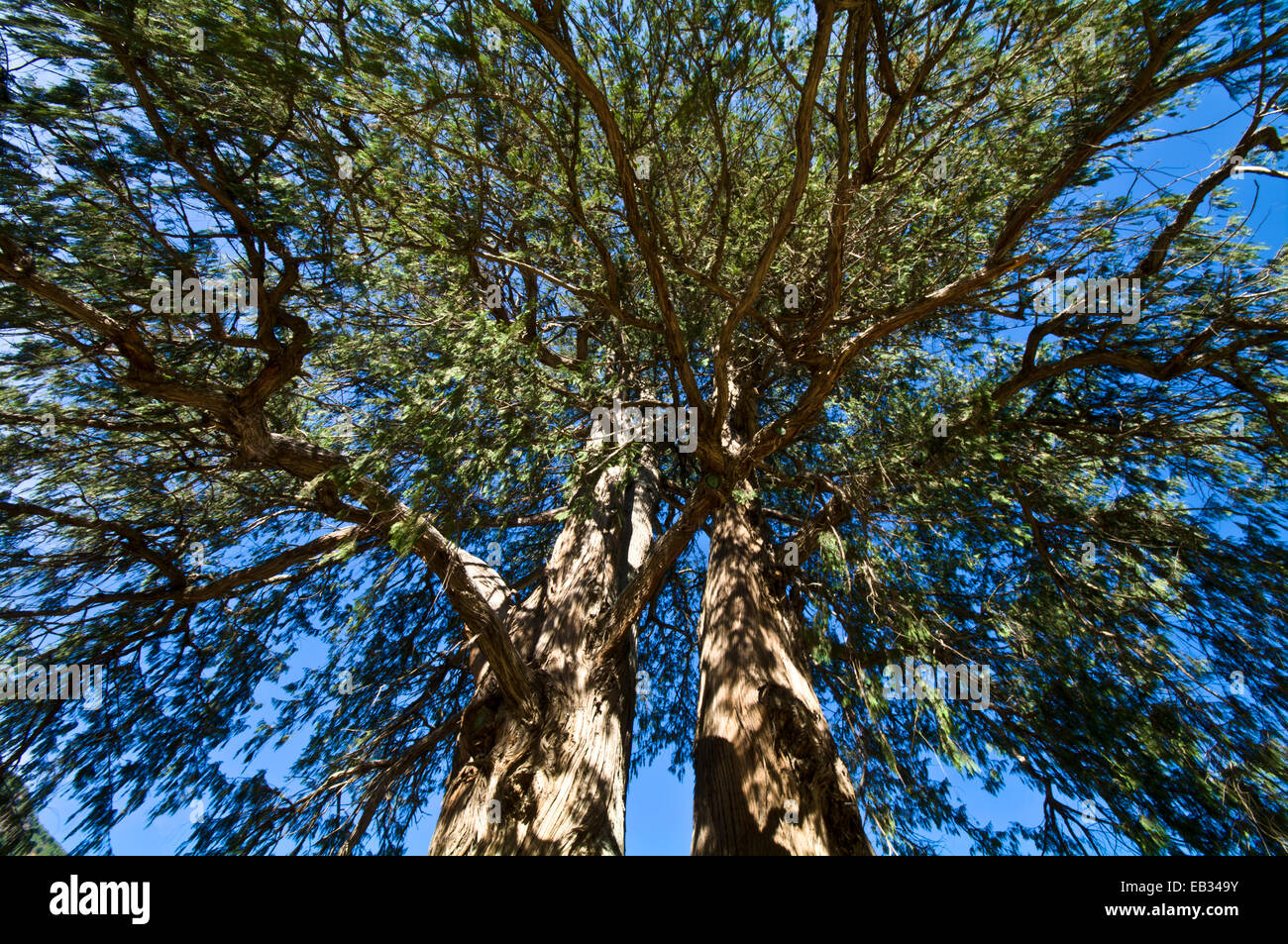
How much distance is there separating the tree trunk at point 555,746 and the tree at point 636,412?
0.09 ft

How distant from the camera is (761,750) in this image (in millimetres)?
3219

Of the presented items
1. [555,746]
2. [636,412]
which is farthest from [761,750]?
[636,412]

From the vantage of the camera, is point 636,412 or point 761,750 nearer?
point 761,750

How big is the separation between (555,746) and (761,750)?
1.19 meters

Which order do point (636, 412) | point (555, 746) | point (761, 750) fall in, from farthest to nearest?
point (636, 412)
point (555, 746)
point (761, 750)

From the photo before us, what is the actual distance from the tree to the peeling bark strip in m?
0.02

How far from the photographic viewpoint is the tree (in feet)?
10.7

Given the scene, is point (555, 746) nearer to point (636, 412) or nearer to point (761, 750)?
point (761, 750)

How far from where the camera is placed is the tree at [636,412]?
3.26 m

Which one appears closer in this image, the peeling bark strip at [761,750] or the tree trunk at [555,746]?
the peeling bark strip at [761,750]
